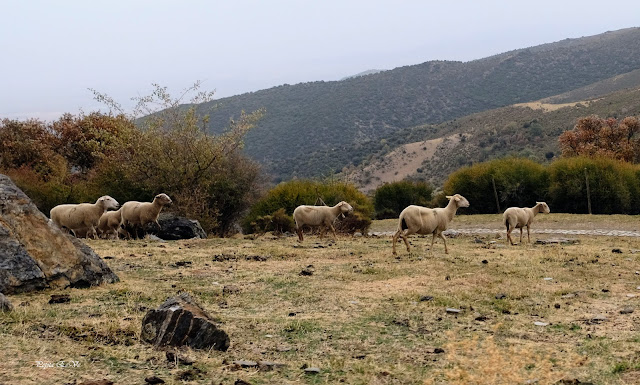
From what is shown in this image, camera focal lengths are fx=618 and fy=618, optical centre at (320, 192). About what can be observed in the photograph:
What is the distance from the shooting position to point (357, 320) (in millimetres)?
8422

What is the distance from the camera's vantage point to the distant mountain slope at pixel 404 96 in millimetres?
96438

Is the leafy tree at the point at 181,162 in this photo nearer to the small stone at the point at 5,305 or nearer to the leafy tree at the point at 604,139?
the small stone at the point at 5,305

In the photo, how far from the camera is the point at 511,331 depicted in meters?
8.07

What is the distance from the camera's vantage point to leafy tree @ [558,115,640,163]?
157 ft

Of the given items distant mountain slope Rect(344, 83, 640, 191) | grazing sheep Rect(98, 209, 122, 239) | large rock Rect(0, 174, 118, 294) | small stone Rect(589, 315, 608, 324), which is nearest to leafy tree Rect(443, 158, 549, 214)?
grazing sheep Rect(98, 209, 122, 239)

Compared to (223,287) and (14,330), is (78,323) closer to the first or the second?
(14,330)

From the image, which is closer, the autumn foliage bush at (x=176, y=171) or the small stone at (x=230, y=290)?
the small stone at (x=230, y=290)

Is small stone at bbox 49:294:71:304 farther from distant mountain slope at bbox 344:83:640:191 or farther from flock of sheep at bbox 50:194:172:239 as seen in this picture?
distant mountain slope at bbox 344:83:640:191

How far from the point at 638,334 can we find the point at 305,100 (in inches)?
4184

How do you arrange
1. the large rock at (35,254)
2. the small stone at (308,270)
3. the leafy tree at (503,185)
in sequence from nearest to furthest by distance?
the large rock at (35,254) < the small stone at (308,270) < the leafy tree at (503,185)

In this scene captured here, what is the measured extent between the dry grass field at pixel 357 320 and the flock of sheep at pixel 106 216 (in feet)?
11.0

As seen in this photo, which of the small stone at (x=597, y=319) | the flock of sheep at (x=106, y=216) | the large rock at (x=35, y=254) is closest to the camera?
the small stone at (x=597, y=319)

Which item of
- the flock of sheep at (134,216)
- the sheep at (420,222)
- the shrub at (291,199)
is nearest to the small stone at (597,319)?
the sheep at (420,222)

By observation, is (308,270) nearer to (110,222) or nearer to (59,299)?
(59,299)
